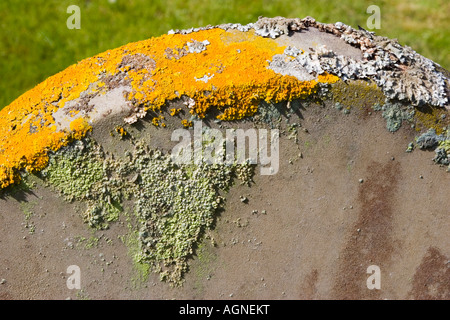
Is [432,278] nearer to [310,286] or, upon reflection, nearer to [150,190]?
[310,286]

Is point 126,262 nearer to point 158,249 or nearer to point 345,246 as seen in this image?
point 158,249

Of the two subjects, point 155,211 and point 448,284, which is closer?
point 155,211

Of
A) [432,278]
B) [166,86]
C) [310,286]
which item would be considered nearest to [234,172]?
Result: [166,86]

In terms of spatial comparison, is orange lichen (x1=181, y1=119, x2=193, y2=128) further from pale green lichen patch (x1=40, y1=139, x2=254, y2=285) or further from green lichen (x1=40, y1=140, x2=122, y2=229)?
green lichen (x1=40, y1=140, x2=122, y2=229)

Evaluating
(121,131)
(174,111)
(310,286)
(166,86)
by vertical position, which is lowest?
(310,286)

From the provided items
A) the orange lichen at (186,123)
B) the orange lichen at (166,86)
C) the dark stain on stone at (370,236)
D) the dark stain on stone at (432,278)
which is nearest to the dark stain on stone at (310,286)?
the dark stain on stone at (370,236)

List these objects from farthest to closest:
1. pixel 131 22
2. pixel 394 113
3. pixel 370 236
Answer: pixel 131 22 < pixel 370 236 < pixel 394 113
